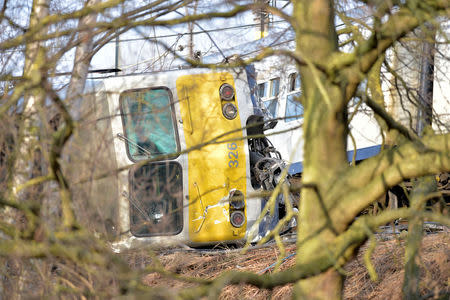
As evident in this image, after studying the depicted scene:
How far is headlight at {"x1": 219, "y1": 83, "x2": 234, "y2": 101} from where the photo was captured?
8078mm

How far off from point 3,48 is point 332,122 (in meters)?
2.14

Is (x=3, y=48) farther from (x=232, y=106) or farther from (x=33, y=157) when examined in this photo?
(x=232, y=106)

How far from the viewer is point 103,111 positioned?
3.38m

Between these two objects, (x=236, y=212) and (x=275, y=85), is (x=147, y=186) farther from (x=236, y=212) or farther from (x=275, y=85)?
(x=275, y=85)

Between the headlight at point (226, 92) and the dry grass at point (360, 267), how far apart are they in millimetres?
1973

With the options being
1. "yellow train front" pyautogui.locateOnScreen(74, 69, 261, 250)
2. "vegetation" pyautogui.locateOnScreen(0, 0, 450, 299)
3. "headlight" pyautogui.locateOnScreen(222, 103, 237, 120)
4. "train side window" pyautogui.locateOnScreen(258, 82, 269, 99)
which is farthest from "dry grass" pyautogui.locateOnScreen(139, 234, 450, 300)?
"train side window" pyautogui.locateOnScreen(258, 82, 269, 99)

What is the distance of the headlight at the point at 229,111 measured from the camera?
8094 mm

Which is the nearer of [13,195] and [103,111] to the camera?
[13,195]

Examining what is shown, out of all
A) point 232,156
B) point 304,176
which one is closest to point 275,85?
point 232,156

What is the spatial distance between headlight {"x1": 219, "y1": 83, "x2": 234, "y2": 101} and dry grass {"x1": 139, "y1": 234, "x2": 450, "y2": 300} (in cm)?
197

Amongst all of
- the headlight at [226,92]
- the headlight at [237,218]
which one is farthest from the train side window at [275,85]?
the headlight at [237,218]

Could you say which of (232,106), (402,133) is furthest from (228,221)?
(402,133)

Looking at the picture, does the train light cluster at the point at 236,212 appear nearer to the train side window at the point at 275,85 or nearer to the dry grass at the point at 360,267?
the dry grass at the point at 360,267

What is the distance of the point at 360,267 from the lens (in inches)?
258
